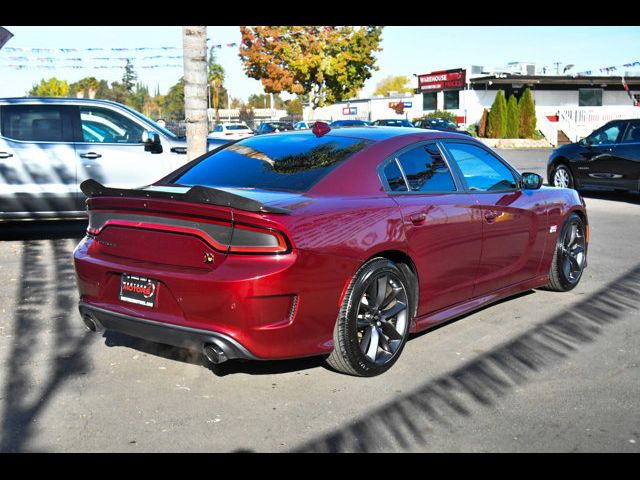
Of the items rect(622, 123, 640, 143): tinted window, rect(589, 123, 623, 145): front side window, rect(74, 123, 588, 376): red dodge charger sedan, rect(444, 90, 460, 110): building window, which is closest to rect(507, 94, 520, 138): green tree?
rect(444, 90, 460, 110): building window

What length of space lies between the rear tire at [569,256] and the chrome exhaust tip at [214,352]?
3.73 meters

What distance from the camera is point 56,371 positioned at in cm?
482

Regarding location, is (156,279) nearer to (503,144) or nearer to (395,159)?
(395,159)

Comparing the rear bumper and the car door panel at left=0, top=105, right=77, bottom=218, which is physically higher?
the car door panel at left=0, top=105, right=77, bottom=218

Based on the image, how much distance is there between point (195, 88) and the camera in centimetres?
977

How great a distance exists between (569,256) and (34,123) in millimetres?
6676

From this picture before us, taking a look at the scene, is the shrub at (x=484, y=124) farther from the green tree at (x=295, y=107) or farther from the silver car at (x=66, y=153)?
the green tree at (x=295, y=107)

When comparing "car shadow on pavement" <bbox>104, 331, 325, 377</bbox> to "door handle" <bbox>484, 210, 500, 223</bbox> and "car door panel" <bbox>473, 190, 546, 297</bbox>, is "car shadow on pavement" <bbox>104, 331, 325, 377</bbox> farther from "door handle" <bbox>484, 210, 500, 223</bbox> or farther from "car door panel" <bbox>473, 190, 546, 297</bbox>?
"door handle" <bbox>484, 210, 500, 223</bbox>

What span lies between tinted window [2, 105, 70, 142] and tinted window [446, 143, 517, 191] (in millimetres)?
5812

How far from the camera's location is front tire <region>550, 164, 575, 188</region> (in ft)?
51.1

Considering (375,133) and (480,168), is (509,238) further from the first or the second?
(375,133)

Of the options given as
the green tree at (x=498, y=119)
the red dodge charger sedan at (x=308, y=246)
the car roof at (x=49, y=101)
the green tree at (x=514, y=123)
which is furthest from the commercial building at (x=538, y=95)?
the red dodge charger sedan at (x=308, y=246)

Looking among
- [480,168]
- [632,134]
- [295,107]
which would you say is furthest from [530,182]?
[295,107]
